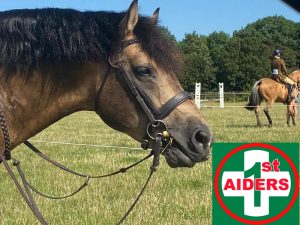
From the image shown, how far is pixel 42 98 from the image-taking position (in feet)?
9.29

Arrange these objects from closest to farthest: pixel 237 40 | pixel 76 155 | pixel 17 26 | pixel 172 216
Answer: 1. pixel 17 26
2. pixel 172 216
3. pixel 76 155
4. pixel 237 40

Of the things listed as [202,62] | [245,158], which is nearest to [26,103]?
[245,158]

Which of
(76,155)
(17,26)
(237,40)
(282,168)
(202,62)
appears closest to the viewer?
(17,26)

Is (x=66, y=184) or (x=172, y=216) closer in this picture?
(x=172, y=216)

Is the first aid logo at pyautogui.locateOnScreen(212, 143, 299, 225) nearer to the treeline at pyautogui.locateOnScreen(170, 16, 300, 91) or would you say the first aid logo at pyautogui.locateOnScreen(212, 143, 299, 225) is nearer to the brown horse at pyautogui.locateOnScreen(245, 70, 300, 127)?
the brown horse at pyautogui.locateOnScreen(245, 70, 300, 127)

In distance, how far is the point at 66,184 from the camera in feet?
21.0

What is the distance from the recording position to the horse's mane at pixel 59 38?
2.71 meters

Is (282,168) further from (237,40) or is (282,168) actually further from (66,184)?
(237,40)

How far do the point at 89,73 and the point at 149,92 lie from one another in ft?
1.16

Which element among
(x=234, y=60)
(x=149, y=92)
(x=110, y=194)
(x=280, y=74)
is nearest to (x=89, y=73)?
(x=149, y=92)

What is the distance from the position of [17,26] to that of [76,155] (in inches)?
253

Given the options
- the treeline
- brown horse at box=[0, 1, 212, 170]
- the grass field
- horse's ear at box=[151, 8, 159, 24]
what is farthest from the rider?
the treeline

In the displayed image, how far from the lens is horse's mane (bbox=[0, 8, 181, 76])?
271 cm

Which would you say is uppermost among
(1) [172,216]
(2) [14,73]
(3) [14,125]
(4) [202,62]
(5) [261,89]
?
(4) [202,62]
